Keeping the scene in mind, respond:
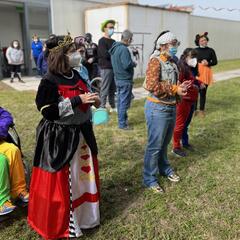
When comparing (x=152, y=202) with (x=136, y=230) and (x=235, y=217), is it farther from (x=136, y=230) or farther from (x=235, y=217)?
(x=235, y=217)

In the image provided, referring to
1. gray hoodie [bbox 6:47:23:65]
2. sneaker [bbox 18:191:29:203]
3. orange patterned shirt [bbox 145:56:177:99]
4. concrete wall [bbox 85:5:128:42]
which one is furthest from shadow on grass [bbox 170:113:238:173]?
gray hoodie [bbox 6:47:23:65]

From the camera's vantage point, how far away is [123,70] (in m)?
6.30

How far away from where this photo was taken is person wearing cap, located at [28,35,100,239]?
9.25 feet

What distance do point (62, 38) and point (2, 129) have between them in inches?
43.0

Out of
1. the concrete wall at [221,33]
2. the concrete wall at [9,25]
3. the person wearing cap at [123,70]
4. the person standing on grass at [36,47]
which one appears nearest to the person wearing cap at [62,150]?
the person wearing cap at [123,70]

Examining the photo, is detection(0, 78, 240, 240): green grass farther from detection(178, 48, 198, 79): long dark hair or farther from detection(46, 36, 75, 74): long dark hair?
detection(46, 36, 75, 74): long dark hair

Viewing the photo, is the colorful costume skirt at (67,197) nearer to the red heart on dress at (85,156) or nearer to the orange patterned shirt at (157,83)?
the red heart on dress at (85,156)

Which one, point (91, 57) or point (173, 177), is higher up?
point (91, 57)

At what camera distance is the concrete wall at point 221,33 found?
25.7 m

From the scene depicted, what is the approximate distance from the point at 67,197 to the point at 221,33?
92.3ft

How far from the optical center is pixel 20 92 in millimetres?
10625

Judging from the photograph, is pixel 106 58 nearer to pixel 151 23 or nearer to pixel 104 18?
pixel 104 18

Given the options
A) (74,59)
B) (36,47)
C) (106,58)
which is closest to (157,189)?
(74,59)

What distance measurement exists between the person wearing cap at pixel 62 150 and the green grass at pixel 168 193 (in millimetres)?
322
